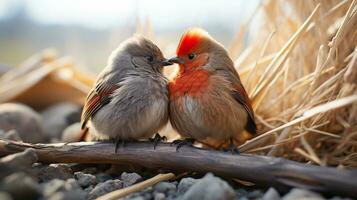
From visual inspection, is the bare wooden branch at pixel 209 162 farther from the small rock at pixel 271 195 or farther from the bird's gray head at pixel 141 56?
the bird's gray head at pixel 141 56

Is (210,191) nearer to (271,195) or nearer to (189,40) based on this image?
(271,195)

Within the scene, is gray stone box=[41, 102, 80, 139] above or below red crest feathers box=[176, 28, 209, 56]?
below

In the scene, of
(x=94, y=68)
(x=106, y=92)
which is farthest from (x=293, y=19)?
(x=94, y=68)

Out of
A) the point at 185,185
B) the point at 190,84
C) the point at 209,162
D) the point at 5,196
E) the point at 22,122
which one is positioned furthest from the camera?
the point at 22,122

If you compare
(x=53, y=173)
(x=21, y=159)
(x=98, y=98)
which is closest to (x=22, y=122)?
(x=98, y=98)

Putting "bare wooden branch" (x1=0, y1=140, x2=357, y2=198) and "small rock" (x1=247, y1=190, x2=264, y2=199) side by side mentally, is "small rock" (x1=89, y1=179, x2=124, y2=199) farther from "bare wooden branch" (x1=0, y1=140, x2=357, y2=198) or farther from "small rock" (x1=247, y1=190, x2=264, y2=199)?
"small rock" (x1=247, y1=190, x2=264, y2=199)

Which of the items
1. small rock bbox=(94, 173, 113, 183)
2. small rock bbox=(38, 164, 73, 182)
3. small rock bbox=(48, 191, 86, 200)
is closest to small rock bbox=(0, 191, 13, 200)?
small rock bbox=(48, 191, 86, 200)
